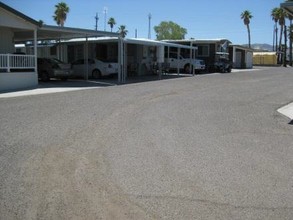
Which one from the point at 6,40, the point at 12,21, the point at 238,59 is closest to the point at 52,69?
the point at 6,40

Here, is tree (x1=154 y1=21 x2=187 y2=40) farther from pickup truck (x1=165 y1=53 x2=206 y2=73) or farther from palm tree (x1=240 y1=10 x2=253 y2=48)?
pickup truck (x1=165 y1=53 x2=206 y2=73)

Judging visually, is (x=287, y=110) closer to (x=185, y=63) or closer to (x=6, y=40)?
(x=6, y=40)

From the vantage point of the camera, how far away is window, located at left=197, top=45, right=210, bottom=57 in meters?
44.4

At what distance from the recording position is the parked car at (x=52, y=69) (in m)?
27.2

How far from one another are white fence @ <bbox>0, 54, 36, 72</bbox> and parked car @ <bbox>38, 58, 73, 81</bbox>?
13.1 ft

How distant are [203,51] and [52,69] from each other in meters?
21.3

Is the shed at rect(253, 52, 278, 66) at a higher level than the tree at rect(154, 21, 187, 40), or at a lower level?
lower

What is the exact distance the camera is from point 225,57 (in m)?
45.7

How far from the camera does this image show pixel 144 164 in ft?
22.5

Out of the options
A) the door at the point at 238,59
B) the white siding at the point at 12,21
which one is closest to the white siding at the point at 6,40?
the white siding at the point at 12,21

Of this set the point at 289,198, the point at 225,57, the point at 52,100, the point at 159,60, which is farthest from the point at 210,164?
the point at 225,57

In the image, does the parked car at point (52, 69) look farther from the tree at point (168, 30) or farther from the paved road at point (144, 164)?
the tree at point (168, 30)

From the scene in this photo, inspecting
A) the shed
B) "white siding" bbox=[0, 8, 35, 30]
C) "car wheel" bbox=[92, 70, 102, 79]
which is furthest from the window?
the shed

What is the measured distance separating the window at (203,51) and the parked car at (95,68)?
16.4 metres
